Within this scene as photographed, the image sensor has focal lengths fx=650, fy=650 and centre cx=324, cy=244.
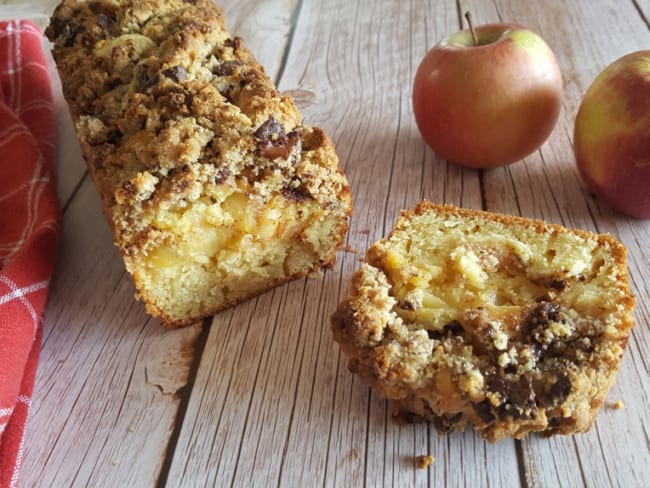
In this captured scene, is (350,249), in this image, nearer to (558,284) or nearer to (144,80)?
(558,284)

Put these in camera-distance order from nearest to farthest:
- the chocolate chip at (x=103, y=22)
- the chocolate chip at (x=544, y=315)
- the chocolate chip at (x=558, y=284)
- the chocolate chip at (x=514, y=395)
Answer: the chocolate chip at (x=514, y=395) → the chocolate chip at (x=544, y=315) → the chocolate chip at (x=558, y=284) → the chocolate chip at (x=103, y=22)

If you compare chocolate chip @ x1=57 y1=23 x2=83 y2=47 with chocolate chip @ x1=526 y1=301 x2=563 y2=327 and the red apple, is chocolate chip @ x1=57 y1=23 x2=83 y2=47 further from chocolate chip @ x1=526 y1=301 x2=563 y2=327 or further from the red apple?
chocolate chip @ x1=526 y1=301 x2=563 y2=327

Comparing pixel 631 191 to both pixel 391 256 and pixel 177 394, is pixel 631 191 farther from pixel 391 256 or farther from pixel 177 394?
pixel 177 394

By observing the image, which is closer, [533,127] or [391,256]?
[391,256]

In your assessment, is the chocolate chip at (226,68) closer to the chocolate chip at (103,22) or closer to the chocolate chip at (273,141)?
the chocolate chip at (273,141)

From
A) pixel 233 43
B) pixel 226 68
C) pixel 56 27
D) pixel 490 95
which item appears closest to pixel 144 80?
pixel 226 68

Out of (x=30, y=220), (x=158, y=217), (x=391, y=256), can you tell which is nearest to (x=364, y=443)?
(x=391, y=256)

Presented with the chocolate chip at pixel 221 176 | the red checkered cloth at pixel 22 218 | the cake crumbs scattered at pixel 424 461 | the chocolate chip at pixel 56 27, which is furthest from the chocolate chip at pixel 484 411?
the chocolate chip at pixel 56 27
